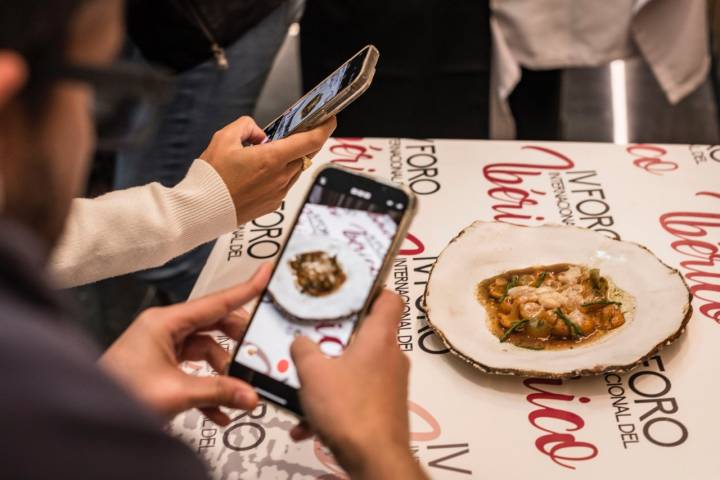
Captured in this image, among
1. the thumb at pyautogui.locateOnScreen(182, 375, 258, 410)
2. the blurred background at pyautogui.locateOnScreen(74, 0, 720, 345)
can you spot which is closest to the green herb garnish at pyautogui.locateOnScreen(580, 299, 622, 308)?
the thumb at pyautogui.locateOnScreen(182, 375, 258, 410)

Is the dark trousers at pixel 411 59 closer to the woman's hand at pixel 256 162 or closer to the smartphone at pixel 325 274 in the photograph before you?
the woman's hand at pixel 256 162

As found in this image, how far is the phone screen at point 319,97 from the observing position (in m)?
1.07

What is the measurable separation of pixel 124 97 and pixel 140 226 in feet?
1.89

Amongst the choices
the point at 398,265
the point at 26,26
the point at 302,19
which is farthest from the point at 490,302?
the point at 302,19

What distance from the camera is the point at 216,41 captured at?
4.97ft

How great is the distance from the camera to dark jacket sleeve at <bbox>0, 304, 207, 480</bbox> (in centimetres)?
39

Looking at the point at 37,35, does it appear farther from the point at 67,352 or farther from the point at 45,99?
the point at 67,352

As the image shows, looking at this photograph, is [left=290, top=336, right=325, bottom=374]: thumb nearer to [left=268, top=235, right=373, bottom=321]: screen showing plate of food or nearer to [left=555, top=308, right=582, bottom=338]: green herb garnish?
[left=268, top=235, right=373, bottom=321]: screen showing plate of food

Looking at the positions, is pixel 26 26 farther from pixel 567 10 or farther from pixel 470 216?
pixel 567 10

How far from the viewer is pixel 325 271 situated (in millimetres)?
832

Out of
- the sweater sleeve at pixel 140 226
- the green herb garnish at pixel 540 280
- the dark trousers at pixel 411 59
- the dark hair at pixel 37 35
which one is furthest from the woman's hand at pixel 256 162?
the dark trousers at pixel 411 59

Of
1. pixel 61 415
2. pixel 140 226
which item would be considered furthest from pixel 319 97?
pixel 61 415

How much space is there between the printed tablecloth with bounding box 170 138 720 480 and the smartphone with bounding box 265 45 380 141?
0.18 meters

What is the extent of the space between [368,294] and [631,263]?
1.42ft
